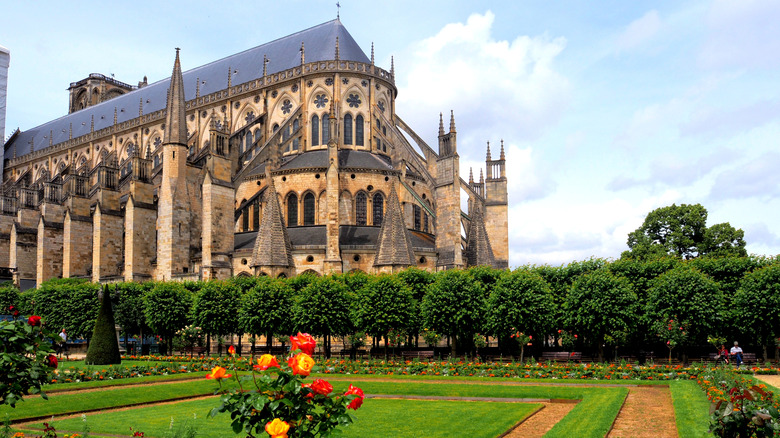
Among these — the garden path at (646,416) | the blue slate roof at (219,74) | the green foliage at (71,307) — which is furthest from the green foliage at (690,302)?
the blue slate roof at (219,74)

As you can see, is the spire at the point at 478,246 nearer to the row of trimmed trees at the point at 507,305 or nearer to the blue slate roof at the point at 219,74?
the row of trimmed trees at the point at 507,305

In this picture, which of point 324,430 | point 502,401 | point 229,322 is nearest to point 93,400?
point 502,401

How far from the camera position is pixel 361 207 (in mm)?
48469

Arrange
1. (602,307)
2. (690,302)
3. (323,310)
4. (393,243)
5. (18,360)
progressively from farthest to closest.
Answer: (393,243) → (323,310) → (602,307) → (690,302) → (18,360)

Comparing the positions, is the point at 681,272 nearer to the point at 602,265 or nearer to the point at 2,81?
the point at 602,265

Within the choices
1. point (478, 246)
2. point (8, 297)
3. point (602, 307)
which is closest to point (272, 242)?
point (478, 246)

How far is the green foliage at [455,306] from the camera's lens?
33.1 metres

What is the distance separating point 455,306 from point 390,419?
18.7 meters

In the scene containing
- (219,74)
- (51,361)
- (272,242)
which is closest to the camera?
(51,361)

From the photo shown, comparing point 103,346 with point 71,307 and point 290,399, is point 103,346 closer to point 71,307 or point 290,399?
point 71,307

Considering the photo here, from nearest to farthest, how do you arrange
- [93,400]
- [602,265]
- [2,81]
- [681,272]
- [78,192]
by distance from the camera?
[93,400]
[681,272]
[602,265]
[78,192]
[2,81]

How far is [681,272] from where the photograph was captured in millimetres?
31297

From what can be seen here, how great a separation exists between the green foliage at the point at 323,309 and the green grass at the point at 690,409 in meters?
17.9

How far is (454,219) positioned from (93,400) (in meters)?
28.8
